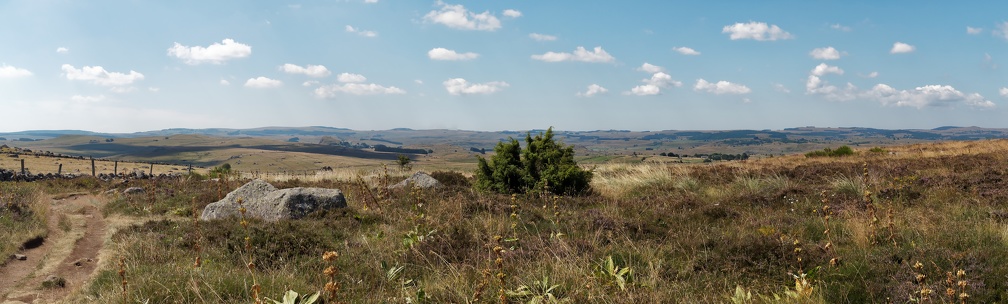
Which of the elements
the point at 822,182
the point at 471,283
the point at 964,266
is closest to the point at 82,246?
the point at 471,283

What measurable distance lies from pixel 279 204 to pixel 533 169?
662 centimetres

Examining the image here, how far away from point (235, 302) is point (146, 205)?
14.0m

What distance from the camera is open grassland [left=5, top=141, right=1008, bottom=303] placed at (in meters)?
A: 4.55

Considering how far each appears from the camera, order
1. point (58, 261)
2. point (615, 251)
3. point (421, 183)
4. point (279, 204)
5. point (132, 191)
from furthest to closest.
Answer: point (132, 191), point (421, 183), point (279, 204), point (58, 261), point (615, 251)

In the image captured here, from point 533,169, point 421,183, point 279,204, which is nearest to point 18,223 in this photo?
point 279,204

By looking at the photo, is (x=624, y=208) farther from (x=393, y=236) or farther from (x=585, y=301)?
(x=585, y=301)

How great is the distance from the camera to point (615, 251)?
6.07 metres

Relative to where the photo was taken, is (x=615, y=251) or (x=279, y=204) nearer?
(x=615, y=251)

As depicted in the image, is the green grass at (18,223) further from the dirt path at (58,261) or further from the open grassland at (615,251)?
the open grassland at (615,251)

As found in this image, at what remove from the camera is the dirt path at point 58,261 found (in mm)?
7098

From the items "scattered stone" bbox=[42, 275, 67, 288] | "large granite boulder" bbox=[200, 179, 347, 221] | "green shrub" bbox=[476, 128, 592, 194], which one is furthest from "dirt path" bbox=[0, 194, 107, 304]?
"green shrub" bbox=[476, 128, 592, 194]

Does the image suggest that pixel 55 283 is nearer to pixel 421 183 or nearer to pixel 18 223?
pixel 18 223

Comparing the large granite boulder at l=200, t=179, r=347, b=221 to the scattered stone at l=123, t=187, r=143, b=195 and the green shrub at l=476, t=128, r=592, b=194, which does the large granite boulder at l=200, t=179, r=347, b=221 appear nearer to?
the green shrub at l=476, t=128, r=592, b=194

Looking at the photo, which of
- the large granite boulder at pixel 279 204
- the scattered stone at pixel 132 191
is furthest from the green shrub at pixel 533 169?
the scattered stone at pixel 132 191
